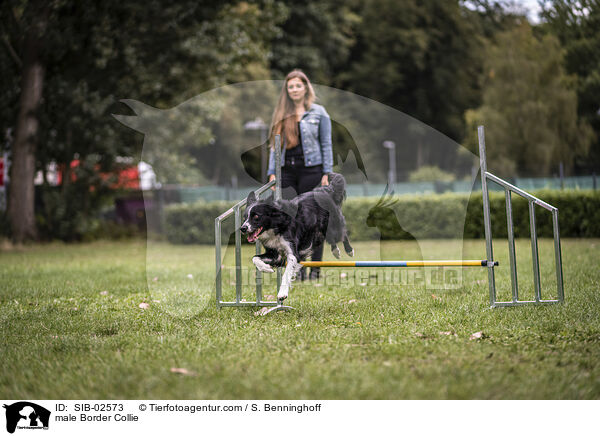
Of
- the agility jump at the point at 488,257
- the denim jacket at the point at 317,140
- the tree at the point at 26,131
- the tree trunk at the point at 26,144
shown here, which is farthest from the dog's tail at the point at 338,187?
the tree trunk at the point at 26,144

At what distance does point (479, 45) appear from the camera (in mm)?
24719

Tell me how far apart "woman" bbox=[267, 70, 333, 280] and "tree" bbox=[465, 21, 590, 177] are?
16084 millimetres

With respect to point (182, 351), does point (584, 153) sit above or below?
above

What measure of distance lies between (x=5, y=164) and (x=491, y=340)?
15182mm

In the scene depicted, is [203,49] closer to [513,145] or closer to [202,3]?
[202,3]

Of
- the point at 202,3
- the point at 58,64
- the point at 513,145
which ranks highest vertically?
the point at 202,3

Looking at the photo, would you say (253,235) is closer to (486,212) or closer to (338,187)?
(338,187)

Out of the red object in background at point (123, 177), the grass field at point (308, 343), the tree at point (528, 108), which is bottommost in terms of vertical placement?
the grass field at point (308, 343)

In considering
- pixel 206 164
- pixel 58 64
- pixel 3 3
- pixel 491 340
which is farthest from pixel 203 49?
pixel 491 340

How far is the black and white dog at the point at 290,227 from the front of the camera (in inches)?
175

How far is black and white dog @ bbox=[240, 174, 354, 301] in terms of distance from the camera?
14.6 ft

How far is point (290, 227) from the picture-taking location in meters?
4.56

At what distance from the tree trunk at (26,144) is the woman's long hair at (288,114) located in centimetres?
1053
